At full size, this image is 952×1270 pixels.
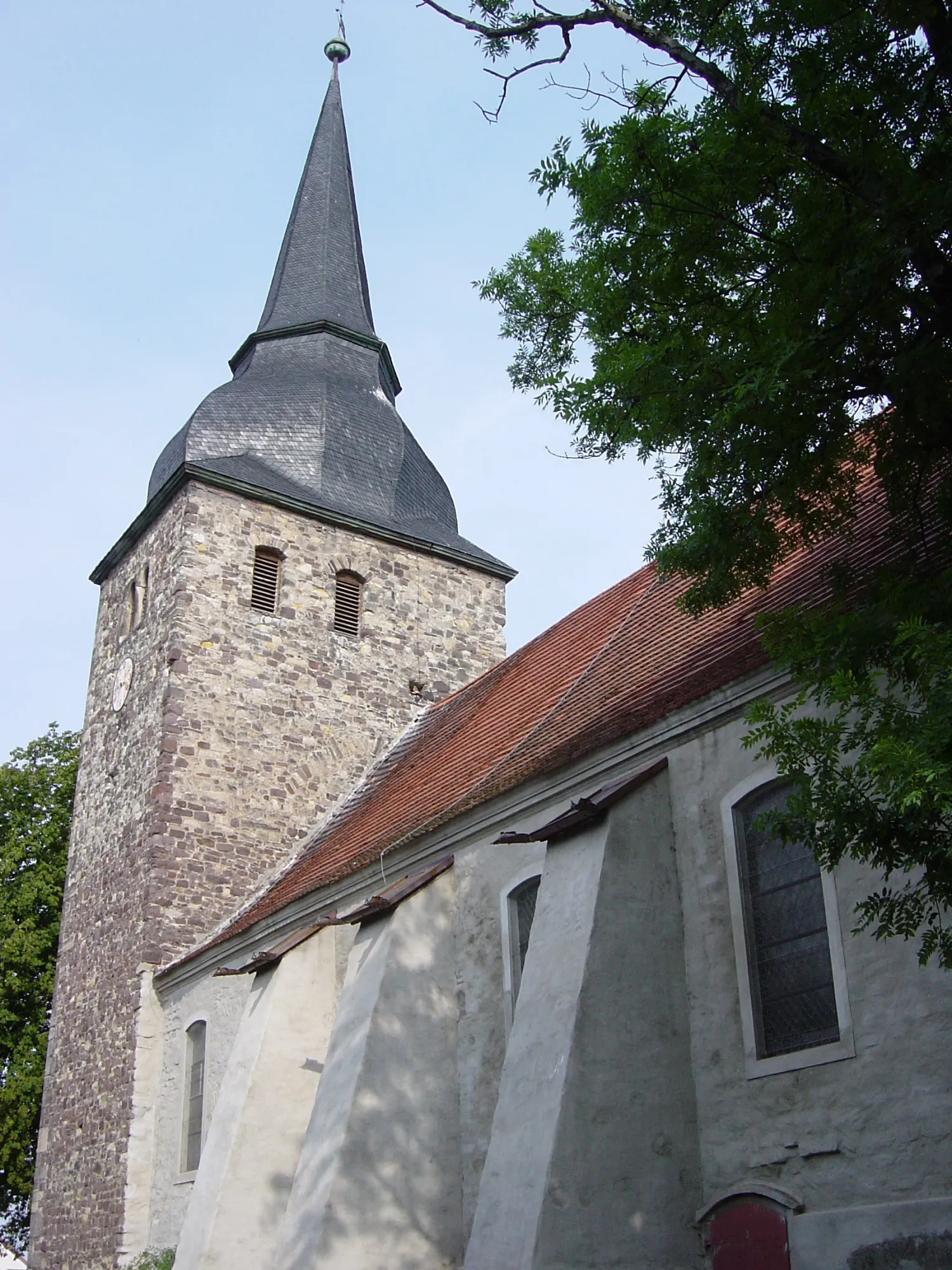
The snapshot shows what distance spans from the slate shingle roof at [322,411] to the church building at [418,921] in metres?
0.08

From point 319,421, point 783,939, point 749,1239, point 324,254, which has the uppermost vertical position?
point 324,254

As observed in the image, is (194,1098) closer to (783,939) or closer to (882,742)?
(783,939)

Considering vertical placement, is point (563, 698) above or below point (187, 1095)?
above

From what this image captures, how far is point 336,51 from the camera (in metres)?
27.9

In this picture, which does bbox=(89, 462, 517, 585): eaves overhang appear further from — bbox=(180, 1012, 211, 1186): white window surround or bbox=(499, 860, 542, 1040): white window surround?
bbox=(499, 860, 542, 1040): white window surround

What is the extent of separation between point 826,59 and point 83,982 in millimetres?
15505

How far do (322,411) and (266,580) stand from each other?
3354mm

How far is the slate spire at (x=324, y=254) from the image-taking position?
2291cm

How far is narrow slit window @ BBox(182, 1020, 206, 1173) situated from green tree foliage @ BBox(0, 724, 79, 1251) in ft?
24.6

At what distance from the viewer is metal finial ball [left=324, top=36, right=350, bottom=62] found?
27875 millimetres

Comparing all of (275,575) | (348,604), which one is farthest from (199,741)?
(348,604)

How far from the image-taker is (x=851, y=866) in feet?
27.0

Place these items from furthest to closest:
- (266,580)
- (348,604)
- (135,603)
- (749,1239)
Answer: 1. (135,603)
2. (348,604)
3. (266,580)
4. (749,1239)

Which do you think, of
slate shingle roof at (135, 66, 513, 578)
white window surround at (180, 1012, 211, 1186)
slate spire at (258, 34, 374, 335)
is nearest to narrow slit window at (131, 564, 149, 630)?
slate shingle roof at (135, 66, 513, 578)
